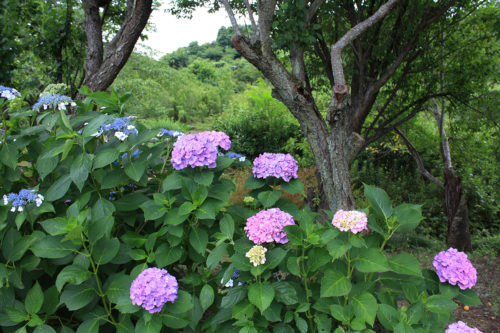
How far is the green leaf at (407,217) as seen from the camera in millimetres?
1262

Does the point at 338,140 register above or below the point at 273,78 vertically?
below

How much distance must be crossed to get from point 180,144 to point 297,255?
592 millimetres

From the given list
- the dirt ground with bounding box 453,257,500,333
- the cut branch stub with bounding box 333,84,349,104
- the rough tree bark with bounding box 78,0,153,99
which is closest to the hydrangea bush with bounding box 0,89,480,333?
the cut branch stub with bounding box 333,84,349,104

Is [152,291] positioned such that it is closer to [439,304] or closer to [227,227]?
[227,227]

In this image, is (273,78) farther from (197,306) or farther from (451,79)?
(451,79)

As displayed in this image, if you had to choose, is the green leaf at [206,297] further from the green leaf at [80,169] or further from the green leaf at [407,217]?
the green leaf at [407,217]

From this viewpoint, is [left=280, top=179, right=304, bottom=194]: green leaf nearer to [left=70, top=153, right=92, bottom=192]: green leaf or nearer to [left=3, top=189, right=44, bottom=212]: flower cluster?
[left=70, top=153, right=92, bottom=192]: green leaf

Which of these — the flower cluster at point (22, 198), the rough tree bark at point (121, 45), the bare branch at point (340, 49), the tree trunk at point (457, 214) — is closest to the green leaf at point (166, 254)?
the flower cluster at point (22, 198)

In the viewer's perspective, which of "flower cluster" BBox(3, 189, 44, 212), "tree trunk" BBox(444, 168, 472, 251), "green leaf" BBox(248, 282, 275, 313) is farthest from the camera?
"tree trunk" BBox(444, 168, 472, 251)

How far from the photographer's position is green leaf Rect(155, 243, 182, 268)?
1360mm

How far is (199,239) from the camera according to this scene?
4.59 feet

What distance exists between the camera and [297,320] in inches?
48.5

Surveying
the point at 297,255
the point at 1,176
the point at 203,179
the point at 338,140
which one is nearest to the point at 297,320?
the point at 297,255

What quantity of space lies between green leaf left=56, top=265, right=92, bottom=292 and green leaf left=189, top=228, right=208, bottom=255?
0.37 meters
